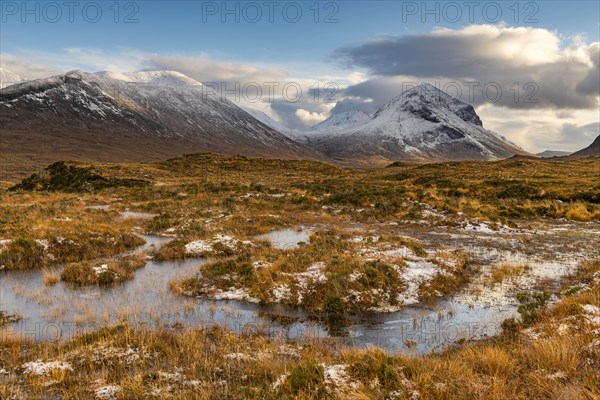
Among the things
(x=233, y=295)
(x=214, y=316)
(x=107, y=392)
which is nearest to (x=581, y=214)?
(x=233, y=295)

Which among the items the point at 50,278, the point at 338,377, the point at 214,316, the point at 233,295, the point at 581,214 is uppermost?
the point at 581,214

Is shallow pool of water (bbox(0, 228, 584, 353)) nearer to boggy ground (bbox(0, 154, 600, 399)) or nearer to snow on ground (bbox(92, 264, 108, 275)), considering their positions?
boggy ground (bbox(0, 154, 600, 399))

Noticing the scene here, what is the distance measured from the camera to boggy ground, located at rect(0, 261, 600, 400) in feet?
24.1

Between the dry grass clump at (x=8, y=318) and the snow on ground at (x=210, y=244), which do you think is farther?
the snow on ground at (x=210, y=244)

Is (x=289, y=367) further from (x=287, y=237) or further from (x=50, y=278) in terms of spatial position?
(x=287, y=237)

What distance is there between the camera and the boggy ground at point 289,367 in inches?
289

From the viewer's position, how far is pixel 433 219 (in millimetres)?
30953

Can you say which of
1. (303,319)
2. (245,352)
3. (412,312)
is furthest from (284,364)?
(412,312)

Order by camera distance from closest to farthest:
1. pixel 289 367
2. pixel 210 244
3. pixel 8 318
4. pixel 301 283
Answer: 1. pixel 289 367
2. pixel 8 318
3. pixel 301 283
4. pixel 210 244

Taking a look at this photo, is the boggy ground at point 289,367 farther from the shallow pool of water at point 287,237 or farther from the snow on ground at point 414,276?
the shallow pool of water at point 287,237

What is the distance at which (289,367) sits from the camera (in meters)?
8.61

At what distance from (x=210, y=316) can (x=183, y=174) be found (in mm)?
68145

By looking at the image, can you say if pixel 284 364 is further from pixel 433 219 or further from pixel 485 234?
pixel 433 219

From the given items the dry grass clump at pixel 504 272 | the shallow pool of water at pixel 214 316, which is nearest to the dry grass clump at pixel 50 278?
the shallow pool of water at pixel 214 316
